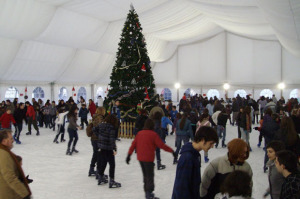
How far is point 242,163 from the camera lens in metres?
2.85

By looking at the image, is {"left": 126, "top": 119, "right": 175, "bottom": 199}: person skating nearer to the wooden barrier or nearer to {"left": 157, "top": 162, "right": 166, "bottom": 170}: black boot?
{"left": 157, "top": 162, "right": 166, "bottom": 170}: black boot

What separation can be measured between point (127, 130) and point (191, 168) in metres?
9.36

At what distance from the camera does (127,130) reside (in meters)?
11.9

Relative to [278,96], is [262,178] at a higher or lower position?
lower

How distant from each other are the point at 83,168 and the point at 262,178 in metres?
4.16

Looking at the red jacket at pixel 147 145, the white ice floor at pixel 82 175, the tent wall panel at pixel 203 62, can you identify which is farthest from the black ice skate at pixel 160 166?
the tent wall panel at pixel 203 62

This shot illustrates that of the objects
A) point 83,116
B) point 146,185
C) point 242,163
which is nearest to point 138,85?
point 83,116

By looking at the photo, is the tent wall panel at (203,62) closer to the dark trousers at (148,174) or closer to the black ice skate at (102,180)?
the black ice skate at (102,180)

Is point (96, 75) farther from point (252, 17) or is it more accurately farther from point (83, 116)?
point (252, 17)

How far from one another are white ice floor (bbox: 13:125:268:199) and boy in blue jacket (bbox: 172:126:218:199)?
8.76ft

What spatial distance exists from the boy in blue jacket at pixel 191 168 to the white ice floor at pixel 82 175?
2.67 metres

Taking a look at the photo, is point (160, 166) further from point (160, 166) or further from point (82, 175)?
point (82, 175)

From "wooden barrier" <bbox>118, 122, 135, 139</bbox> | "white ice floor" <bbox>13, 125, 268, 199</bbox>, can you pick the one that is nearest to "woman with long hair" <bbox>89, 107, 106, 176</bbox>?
"white ice floor" <bbox>13, 125, 268, 199</bbox>

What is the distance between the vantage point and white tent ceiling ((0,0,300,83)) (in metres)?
13.5
